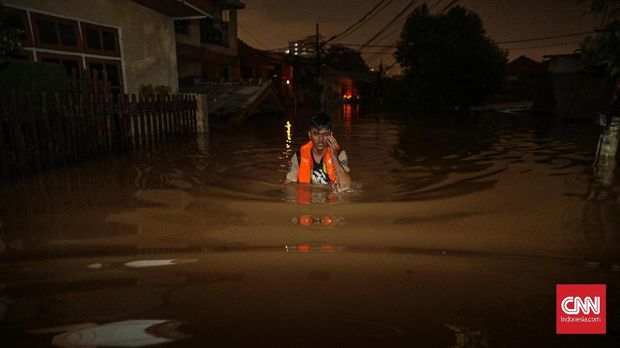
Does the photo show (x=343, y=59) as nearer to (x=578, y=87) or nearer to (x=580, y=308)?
(x=578, y=87)

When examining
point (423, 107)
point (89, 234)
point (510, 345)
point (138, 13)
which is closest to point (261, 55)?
point (423, 107)

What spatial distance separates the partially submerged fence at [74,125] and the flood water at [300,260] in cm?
66

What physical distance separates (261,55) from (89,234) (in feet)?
96.8

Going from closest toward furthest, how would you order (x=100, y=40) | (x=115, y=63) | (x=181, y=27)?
1. (x=100, y=40)
2. (x=115, y=63)
3. (x=181, y=27)

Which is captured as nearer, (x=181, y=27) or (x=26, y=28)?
(x=26, y=28)

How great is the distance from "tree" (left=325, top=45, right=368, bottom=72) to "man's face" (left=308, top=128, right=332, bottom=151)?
211 feet

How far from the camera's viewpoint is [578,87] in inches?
692

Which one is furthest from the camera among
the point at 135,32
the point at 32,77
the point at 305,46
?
the point at 305,46

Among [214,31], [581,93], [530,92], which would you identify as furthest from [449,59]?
[214,31]

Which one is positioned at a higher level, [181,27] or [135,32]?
[181,27]

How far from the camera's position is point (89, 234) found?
3635mm

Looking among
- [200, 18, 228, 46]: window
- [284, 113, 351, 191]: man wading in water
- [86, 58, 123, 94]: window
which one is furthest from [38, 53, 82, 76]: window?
[200, 18, 228, 46]: window

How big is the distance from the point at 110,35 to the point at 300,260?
11.1 m

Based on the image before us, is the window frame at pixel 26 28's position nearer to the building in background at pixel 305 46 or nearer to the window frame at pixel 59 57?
the window frame at pixel 59 57
